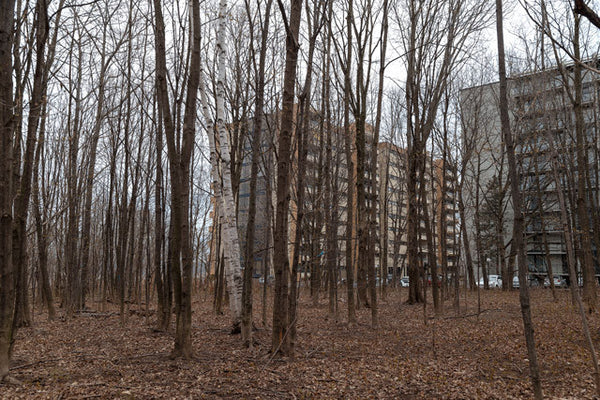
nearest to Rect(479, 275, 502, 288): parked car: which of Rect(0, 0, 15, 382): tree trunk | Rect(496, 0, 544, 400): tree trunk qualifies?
Rect(496, 0, 544, 400): tree trunk

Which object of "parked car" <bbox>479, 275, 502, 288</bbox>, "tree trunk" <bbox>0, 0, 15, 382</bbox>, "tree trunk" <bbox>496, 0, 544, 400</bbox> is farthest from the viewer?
"parked car" <bbox>479, 275, 502, 288</bbox>

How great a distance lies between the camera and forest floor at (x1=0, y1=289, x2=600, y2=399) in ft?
14.7

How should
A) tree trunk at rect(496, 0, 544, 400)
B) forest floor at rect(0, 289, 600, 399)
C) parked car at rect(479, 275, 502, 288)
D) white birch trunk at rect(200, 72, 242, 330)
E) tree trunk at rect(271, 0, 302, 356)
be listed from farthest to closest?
parked car at rect(479, 275, 502, 288)
white birch trunk at rect(200, 72, 242, 330)
tree trunk at rect(271, 0, 302, 356)
forest floor at rect(0, 289, 600, 399)
tree trunk at rect(496, 0, 544, 400)

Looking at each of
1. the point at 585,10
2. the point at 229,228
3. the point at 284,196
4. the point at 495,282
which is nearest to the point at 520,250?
the point at 585,10

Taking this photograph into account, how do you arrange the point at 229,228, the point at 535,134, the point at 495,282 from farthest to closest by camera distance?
the point at 495,282
the point at 535,134
the point at 229,228

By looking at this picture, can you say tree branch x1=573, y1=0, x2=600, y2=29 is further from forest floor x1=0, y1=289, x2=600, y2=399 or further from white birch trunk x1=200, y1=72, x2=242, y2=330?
white birch trunk x1=200, y1=72, x2=242, y2=330

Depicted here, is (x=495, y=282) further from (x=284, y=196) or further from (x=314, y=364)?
(x=284, y=196)

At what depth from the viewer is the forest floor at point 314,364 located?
176 inches

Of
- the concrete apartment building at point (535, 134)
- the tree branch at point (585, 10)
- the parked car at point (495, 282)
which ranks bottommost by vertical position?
the parked car at point (495, 282)

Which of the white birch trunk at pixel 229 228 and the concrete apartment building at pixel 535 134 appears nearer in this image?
the white birch trunk at pixel 229 228

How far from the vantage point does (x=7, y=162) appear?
14.2 feet

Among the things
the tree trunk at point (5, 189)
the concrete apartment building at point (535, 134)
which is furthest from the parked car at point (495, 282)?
the tree trunk at point (5, 189)

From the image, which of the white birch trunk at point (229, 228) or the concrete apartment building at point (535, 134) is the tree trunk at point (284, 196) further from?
the concrete apartment building at point (535, 134)

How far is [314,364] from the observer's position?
5.66 metres
